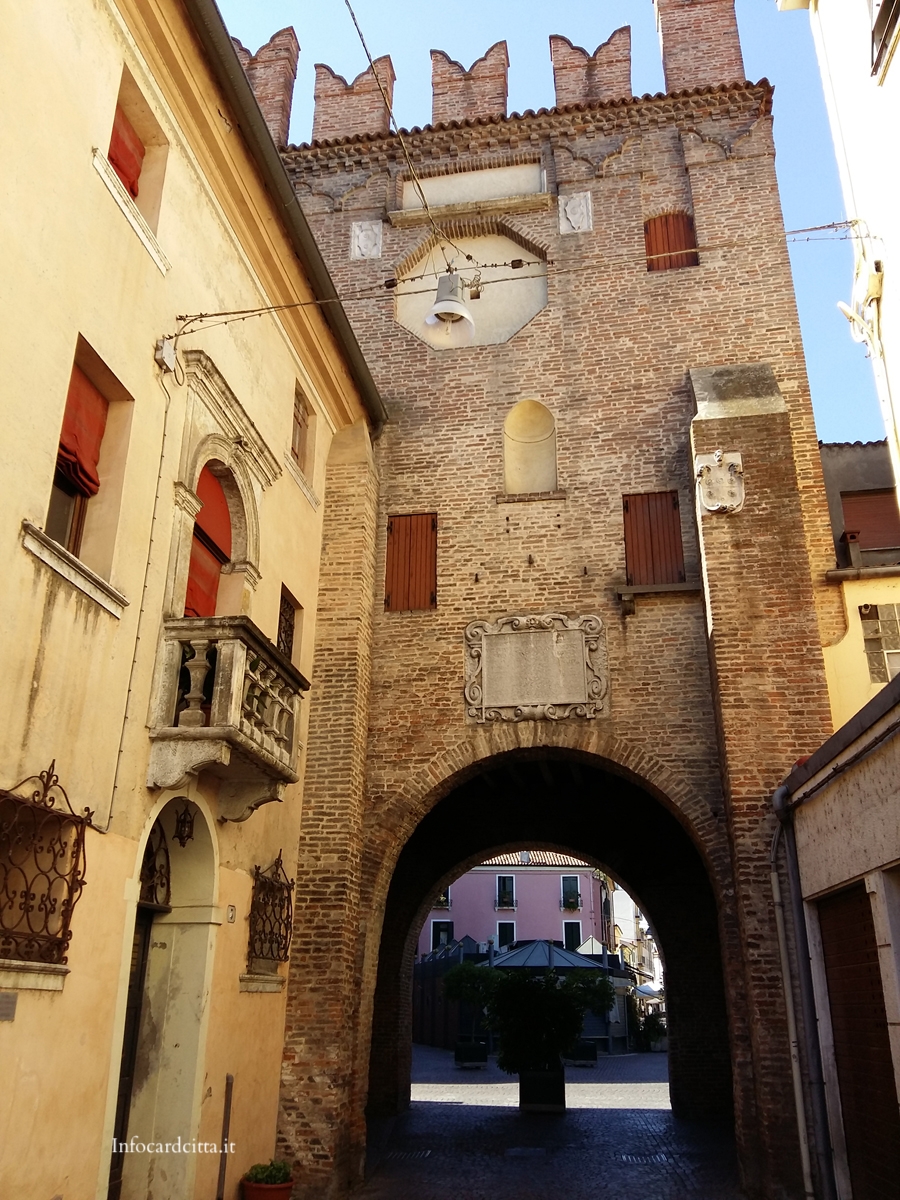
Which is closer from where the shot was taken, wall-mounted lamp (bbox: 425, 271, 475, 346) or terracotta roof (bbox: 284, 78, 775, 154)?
wall-mounted lamp (bbox: 425, 271, 475, 346)

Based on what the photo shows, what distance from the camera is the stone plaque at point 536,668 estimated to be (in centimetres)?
1113

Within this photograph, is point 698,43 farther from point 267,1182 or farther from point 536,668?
point 267,1182

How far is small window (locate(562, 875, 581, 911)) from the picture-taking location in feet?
132

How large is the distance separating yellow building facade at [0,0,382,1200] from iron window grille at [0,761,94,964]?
0.02 m

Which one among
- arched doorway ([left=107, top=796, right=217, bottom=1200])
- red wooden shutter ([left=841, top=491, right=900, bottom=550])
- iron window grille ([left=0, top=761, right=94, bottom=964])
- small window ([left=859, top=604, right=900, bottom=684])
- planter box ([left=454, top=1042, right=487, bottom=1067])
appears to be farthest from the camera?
planter box ([left=454, top=1042, right=487, bottom=1067])

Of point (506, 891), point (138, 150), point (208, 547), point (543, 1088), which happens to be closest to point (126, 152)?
point (138, 150)

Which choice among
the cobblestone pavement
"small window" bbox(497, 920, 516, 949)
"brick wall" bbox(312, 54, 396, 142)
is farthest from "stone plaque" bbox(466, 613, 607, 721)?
"small window" bbox(497, 920, 516, 949)

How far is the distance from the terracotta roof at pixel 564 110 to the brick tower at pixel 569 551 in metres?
0.05

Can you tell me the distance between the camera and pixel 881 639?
1062 cm

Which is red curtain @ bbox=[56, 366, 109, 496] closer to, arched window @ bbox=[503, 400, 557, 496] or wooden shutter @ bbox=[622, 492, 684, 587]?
arched window @ bbox=[503, 400, 557, 496]

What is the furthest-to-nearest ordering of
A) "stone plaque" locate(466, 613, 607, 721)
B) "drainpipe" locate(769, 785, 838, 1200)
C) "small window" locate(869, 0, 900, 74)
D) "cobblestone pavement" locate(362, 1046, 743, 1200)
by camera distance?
"stone plaque" locate(466, 613, 607, 721) < "cobblestone pavement" locate(362, 1046, 743, 1200) < "drainpipe" locate(769, 785, 838, 1200) < "small window" locate(869, 0, 900, 74)

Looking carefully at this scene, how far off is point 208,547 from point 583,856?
29.3 feet

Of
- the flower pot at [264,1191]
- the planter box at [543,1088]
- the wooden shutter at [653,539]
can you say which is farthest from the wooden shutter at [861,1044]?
the planter box at [543,1088]

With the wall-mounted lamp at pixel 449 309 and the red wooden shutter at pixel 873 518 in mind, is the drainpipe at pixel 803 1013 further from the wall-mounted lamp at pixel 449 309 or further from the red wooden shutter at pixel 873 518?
the wall-mounted lamp at pixel 449 309
